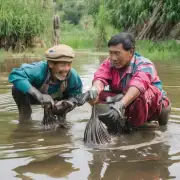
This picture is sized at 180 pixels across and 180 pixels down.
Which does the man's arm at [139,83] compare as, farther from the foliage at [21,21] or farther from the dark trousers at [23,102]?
the foliage at [21,21]

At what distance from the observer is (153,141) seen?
3756mm

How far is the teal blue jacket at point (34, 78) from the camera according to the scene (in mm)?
4281

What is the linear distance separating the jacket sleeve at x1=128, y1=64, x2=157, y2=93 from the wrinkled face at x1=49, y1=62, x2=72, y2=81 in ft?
2.32

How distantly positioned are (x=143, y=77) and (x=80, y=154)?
0.89m

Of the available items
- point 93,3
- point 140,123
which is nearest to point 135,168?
point 140,123

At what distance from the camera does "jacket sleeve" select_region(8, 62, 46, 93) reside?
4.28 metres

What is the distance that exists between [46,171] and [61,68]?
1.51 m

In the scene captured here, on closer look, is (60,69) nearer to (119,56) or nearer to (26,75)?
(26,75)

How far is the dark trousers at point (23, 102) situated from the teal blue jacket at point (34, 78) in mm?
269

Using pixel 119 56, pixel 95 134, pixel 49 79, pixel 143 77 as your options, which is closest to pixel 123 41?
pixel 119 56

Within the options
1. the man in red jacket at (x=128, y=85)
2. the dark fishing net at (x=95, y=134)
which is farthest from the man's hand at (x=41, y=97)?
the dark fishing net at (x=95, y=134)

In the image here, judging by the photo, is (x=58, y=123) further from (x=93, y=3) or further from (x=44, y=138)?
(x=93, y=3)

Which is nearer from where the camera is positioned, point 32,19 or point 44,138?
point 44,138

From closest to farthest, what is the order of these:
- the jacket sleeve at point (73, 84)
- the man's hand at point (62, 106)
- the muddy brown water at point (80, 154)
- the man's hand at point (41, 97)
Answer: the muddy brown water at point (80, 154), the man's hand at point (41, 97), the man's hand at point (62, 106), the jacket sleeve at point (73, 84)
